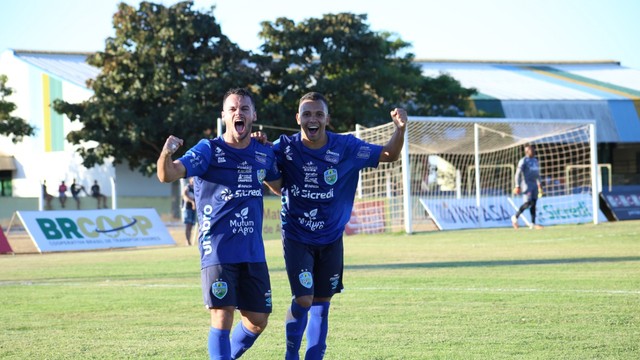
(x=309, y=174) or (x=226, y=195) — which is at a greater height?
(x=309, y=174)

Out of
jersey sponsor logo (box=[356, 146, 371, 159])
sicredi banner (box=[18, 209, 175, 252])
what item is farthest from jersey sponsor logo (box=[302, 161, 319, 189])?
sicredi banner (box=[18, 209, 175, 252])

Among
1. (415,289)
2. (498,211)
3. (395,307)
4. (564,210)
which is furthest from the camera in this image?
(564,210)

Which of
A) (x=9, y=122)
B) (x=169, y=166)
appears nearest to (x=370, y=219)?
(x=169, y=166)

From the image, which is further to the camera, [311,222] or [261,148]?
[311,222]

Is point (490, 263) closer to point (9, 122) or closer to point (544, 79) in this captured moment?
point (9, 122)

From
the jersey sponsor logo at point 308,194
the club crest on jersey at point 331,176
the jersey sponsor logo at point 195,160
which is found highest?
the jersey sponsor logo at point 195,160

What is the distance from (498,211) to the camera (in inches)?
1255

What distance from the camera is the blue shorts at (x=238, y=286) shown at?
688 centimetres

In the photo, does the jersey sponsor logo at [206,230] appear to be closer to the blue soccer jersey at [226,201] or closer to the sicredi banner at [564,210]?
the blue soccer jersey at [226,201]

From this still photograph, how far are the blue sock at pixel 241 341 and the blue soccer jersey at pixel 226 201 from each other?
57 centimetres

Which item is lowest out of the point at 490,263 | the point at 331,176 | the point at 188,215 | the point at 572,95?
the point at 490,263

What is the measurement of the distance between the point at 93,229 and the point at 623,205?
1744 centimetres

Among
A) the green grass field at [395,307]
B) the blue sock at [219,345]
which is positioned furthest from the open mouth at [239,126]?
the green grass field at [395,307]

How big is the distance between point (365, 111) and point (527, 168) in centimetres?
1827
